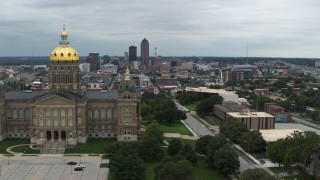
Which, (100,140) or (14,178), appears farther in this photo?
(100,140)

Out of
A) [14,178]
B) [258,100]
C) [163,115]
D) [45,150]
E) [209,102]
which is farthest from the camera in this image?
[258,100]

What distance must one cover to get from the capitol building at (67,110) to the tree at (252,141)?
97.1ft

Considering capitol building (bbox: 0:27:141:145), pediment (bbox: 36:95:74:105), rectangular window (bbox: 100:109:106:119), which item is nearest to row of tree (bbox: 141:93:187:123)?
capitol building (bbox: 0:27:141:145)

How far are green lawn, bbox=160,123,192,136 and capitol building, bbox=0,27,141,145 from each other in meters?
14.5

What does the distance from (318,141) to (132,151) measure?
38.0 meters

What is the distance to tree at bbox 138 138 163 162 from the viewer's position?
9569cm

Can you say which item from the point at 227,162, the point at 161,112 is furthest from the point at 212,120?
the point at 227,162

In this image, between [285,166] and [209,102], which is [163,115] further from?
[285,166]

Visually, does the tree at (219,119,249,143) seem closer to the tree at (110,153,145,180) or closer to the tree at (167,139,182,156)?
the tree at (167,139,182,156)

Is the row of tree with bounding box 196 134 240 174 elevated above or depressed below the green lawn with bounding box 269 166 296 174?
above

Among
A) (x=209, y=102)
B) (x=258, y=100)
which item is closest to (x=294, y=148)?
(x=209, y=102)

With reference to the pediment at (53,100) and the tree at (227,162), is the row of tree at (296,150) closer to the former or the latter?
the tree at (227,162)

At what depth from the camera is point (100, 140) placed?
117438 millimetres

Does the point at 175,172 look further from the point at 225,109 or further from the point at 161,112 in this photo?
the point at 225,109
